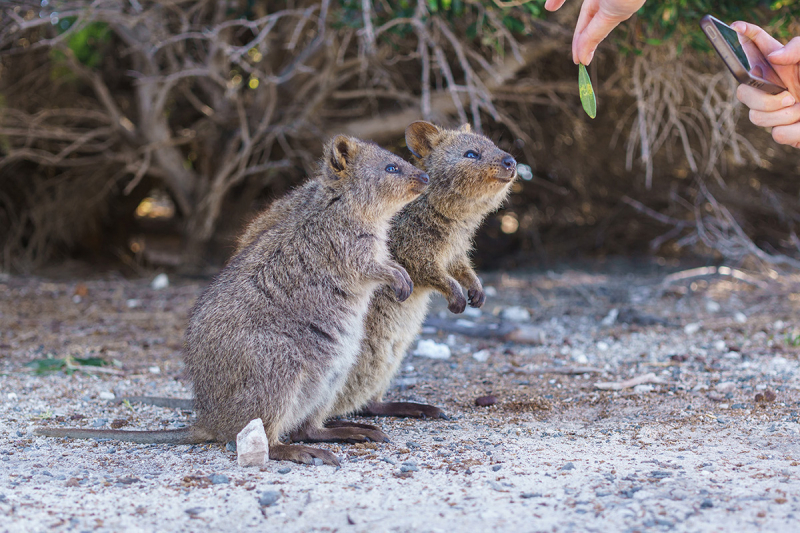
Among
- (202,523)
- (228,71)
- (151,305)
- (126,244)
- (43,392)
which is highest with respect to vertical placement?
(228,71)

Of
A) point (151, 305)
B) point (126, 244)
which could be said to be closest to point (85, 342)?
point (151, 305)

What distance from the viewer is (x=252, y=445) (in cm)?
328

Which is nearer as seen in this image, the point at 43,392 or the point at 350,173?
the point at 350,173

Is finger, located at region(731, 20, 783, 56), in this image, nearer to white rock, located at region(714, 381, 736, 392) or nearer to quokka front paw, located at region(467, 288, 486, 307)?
quokka front paw, located at region(467, 288, 486, 307)

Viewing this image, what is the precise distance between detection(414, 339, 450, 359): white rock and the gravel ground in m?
0.09

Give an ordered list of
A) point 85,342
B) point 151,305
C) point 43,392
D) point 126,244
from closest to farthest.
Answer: point 43,392 < point 85,342 < point 151,305 < point 126,244

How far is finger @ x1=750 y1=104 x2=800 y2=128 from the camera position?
340cm

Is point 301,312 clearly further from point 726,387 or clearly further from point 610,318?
point 610,318

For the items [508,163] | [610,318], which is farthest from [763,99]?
[610,318]

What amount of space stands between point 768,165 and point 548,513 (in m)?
7.99

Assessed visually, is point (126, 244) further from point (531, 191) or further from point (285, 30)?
point (531, 191)

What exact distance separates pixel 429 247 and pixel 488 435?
1.15 meters

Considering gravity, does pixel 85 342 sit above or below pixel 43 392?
below

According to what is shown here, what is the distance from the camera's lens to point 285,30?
7953mm
